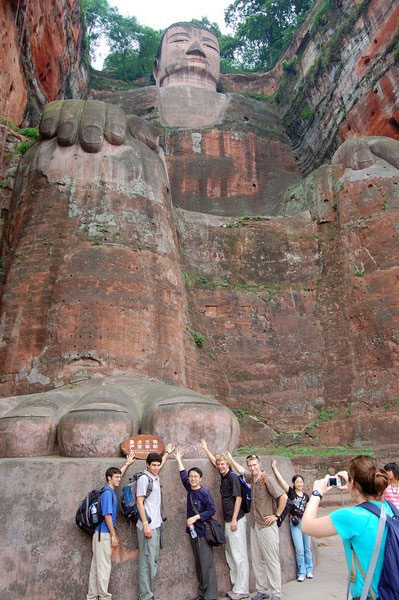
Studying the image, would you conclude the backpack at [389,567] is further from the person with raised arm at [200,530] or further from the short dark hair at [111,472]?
the short dark hair at [111,472]

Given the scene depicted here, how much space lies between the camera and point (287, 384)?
11.5 metres

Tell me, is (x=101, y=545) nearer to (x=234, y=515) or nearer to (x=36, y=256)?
(x=234, y=515)

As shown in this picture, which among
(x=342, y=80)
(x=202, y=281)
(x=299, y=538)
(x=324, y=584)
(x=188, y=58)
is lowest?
(x=324, y=584)

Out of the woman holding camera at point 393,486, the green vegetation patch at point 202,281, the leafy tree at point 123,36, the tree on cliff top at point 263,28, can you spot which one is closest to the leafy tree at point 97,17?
the leafy tree at point 123,36

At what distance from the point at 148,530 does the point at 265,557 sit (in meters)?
1.13

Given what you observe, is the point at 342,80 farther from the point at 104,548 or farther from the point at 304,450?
the point at 104,548

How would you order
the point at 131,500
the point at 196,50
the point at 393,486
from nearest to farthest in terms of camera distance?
the point at 393,486 < the point at 131,500 < the point at 196,50

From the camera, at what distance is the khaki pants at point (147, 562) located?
4.20 m

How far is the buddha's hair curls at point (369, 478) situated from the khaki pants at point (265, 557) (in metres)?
2.48

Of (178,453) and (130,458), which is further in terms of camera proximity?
(178,453)

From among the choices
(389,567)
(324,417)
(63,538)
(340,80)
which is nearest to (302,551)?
(63,538)

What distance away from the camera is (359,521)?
2316 mm

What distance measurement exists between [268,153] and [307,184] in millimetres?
11238

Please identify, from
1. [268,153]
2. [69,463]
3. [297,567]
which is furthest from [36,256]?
[268,153]
